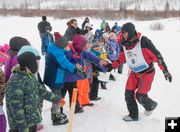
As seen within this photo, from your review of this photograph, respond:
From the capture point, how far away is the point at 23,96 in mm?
4617

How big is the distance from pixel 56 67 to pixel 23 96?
1.65 metres

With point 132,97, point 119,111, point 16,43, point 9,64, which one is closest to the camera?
point 9,64

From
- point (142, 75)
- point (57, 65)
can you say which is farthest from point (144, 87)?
point (57, 65)

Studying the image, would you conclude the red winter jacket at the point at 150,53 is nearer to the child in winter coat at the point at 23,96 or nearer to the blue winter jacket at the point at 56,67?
the blue winter jacket at the point at 56,67

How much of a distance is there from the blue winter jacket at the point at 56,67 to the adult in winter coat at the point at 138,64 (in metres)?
1.03

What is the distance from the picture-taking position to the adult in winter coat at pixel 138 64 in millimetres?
6324

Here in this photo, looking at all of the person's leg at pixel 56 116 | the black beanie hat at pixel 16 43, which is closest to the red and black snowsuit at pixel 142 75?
the person's leg at pixel 56 116

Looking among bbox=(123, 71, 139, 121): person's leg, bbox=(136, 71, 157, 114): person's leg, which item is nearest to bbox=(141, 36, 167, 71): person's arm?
bbox=(136, 71, 157, 114): person's leg

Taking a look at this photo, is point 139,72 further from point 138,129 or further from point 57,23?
point 57,23

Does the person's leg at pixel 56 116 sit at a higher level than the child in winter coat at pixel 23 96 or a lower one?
lower

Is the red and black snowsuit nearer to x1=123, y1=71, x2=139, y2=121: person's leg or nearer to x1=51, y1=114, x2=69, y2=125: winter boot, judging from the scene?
x1=123, y1=71, x2=139, y2=121: person's leg

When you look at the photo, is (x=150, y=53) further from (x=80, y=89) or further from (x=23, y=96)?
(x=23, y=96)

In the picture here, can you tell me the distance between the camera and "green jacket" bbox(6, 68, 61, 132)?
4.55 metres

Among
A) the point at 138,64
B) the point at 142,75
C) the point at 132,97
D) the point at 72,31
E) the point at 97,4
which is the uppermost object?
the point at 72,31
